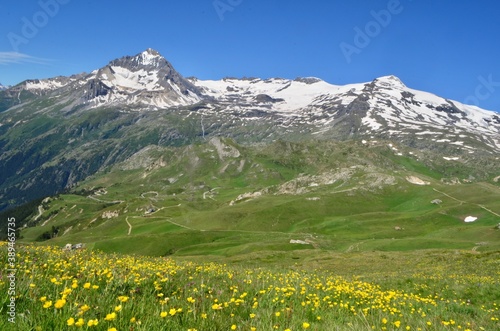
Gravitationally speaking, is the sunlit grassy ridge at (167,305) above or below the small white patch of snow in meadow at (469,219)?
below

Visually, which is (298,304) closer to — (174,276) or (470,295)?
(174,276)

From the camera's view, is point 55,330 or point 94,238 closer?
point 55,330

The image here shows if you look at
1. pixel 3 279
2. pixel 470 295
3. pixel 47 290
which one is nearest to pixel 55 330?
pixel 47 290

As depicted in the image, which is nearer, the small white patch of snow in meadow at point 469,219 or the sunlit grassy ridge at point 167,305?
the sunlit grassy ridge at point 167,305

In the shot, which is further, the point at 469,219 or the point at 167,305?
the point at 469,219

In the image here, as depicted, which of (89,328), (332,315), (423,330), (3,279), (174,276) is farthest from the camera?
(174,276)

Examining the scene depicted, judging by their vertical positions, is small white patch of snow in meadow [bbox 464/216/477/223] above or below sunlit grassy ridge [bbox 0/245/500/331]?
above

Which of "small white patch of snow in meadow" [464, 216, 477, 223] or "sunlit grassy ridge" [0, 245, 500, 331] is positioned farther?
"small white patch of snow in meadow" [464, 216, 477, 223]

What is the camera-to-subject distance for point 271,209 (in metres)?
185

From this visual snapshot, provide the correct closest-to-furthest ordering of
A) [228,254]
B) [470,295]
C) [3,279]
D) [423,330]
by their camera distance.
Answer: [3,279], [423,330], [470,295], [228,254]

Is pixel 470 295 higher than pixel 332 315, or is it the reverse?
pixel 332 315

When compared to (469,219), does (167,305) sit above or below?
below

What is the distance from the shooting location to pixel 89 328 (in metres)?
4.64

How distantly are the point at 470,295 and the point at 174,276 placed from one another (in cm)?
1649
